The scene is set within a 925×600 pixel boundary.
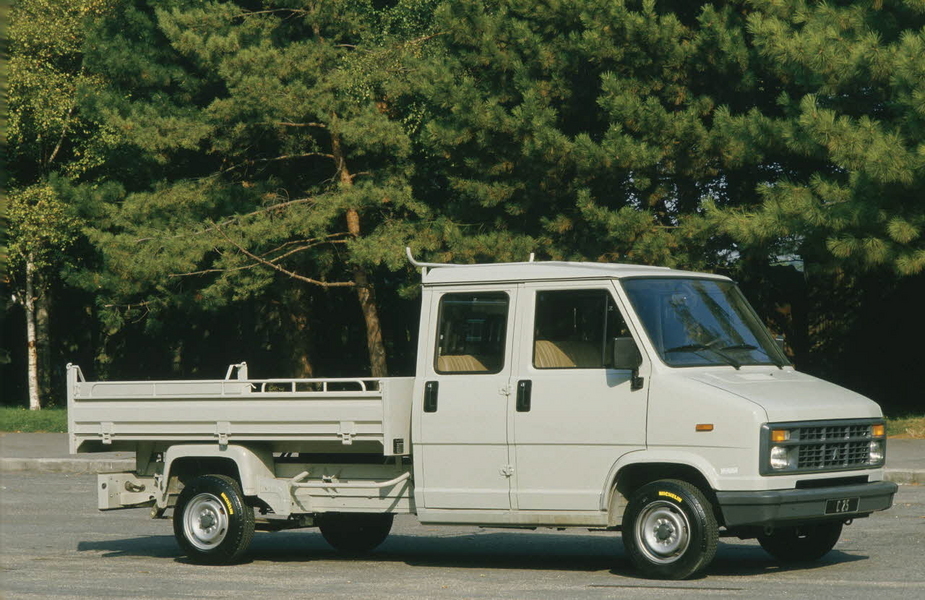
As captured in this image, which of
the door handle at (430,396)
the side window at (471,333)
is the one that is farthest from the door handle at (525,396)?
the door handle at (430,396)

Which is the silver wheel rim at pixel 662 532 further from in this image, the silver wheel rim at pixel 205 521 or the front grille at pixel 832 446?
the silver wheel rim at pixel 205 521

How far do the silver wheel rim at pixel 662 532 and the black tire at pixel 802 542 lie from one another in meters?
1.27

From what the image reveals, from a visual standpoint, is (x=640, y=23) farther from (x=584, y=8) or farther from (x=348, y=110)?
(x=348, y=110)

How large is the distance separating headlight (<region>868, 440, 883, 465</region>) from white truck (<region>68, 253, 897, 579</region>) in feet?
0.06

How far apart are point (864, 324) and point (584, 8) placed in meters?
12.3

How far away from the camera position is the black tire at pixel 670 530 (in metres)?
8.33

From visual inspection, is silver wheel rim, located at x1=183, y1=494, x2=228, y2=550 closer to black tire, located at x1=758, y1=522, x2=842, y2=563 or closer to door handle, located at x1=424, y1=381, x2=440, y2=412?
door handle, located at x1=424, y1=381, x2=440, y2=412

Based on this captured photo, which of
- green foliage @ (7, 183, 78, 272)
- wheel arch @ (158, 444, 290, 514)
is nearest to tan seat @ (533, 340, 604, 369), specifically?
wheel arch @ (158, 444, 290, 514)

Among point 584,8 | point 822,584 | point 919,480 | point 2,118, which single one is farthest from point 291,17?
point 2,118

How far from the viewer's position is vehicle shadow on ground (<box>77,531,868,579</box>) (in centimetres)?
974

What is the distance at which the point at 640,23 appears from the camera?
26297mm

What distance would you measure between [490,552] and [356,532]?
115 cm

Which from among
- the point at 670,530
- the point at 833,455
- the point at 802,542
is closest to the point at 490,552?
the point at 802,542

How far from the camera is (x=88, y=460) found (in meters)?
21.2
